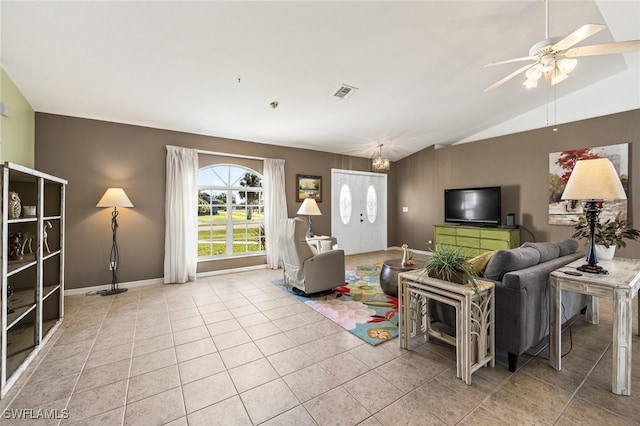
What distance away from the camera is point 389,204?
747 centimetres

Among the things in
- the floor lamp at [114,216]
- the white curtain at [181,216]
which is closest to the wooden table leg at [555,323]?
the white curtain at [181,216]

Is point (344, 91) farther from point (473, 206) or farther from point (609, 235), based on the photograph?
point (473, 206)

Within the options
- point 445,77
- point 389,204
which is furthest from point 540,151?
point 389,204

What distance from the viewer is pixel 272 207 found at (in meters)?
5.24

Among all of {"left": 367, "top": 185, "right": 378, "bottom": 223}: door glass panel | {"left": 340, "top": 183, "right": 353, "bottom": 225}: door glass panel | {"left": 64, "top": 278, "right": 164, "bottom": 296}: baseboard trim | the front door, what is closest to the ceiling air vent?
the front door

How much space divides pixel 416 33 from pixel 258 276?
14.0ft

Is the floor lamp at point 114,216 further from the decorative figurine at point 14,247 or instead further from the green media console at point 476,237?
the green media console at point 476,237

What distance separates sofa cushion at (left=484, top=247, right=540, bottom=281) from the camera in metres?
2.05

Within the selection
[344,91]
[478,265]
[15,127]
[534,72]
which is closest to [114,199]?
[15,127]

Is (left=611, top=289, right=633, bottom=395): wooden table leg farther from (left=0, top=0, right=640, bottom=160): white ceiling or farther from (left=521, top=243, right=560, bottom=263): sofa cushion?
(left=0, top=0, right=640, bottom=160): white ceiling

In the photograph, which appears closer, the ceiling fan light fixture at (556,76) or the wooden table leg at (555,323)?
the wooden table leg at (555,323)

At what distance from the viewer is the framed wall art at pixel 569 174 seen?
4102mm

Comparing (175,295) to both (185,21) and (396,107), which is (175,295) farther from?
(396,107)

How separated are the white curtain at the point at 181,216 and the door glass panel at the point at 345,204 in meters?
3.47
